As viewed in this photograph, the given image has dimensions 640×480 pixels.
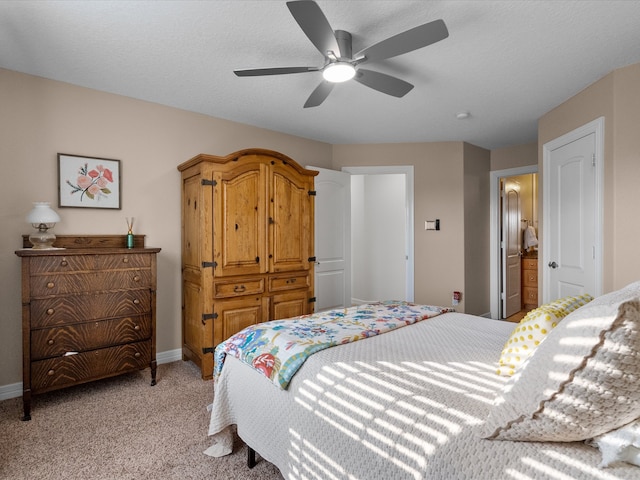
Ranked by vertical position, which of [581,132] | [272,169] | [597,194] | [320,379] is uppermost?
[581,132]

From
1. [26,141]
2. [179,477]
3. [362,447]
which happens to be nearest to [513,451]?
[362,447]

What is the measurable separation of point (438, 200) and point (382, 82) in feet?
8.75

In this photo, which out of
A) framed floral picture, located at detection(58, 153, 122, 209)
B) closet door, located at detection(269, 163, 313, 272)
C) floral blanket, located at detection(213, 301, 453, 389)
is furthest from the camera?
closet door, located at detection(269, 163, 313, 272)

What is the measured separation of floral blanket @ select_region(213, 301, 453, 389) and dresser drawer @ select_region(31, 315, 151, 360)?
1159 mm

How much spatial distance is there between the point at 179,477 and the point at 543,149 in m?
4.17

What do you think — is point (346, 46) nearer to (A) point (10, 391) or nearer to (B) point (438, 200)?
(B) point (438, 200)

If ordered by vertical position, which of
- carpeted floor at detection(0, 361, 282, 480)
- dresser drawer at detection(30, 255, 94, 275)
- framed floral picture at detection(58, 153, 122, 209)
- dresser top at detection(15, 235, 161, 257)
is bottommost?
carpeted floor at detection(0, 361, 282, 480)

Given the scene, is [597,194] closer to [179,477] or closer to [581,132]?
[581,132]

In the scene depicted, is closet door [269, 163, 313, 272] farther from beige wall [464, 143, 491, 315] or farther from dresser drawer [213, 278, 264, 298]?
beige wall [464, 143, 491, 315]

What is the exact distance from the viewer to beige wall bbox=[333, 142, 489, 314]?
15.4ft

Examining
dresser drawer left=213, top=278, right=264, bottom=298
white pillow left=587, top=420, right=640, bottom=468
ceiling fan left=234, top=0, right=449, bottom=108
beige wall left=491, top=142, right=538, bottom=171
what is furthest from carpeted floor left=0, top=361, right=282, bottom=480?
beige wall left=491, top=142, right=538, bottom=171

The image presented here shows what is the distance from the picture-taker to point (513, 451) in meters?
0.91

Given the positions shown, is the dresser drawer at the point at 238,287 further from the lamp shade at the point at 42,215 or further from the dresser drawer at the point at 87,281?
the lamp shade at the point at 42,215

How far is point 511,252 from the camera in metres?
5.41
